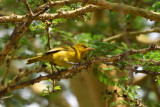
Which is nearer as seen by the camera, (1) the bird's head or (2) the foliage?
(2) the foliage

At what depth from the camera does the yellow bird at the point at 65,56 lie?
4590 millimetres

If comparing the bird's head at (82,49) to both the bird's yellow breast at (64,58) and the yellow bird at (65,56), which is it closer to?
the yellow bird at (65,56)

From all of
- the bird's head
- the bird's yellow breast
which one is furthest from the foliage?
the bird's yellow breast

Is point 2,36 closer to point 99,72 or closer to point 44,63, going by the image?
point 44,63

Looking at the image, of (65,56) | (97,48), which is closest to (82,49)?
(65,56)

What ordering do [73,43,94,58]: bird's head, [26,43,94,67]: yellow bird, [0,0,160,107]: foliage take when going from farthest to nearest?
[73,43,94,58]: bird's head, [26,43,94,67]: yellow bird, [0,0,160,107]: foliage

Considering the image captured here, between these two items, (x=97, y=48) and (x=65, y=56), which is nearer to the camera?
(x=97, y=48)

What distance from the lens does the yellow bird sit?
459 centimetres

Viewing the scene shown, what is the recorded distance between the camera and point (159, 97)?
7.02 m

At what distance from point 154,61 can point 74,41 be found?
2.79 metres

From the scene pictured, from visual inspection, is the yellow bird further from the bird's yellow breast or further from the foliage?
the foliage

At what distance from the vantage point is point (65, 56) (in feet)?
15.5

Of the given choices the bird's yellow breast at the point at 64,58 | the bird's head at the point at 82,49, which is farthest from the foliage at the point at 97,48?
the bird's yellow breast at the point at 64,58

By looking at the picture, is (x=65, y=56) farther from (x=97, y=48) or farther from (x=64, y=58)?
(x=97, y=48)
